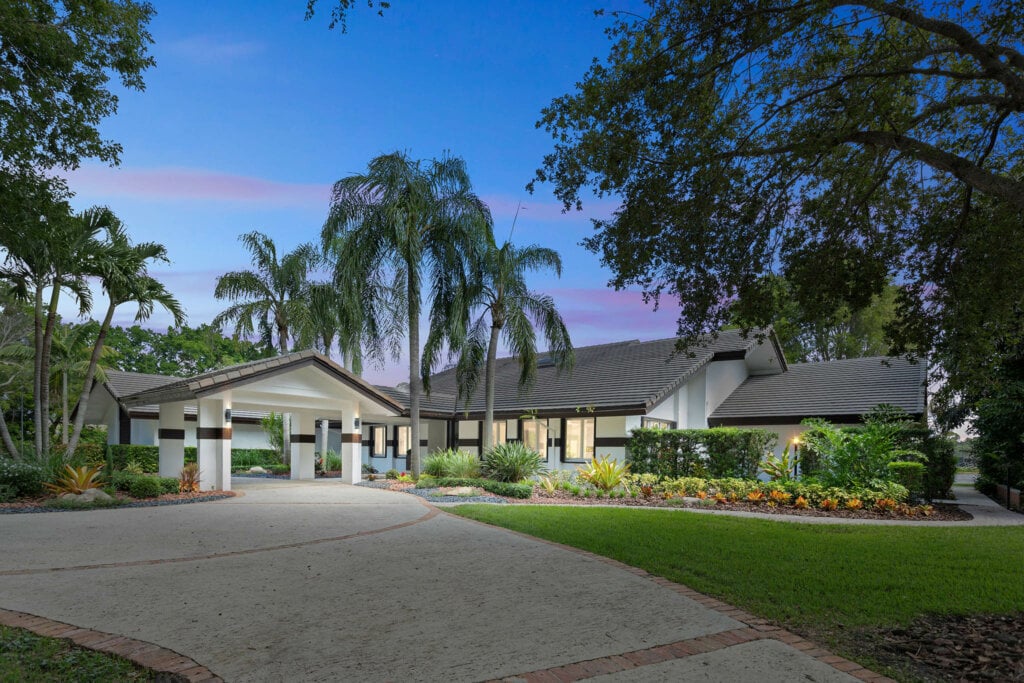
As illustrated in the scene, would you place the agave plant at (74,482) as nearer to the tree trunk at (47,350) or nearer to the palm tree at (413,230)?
the tree trunk at (47,350)

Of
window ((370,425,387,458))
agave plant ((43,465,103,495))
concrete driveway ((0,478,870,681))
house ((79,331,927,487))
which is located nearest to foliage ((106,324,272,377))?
house ((79,331,927,487))

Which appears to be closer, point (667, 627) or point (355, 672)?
point (355, 672)

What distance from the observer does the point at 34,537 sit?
9.88 meters

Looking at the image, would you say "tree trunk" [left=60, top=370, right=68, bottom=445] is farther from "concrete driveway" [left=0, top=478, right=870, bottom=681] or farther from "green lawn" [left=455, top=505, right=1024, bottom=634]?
"green lawn" [left=455, top=505, right=1024, bottom=634]

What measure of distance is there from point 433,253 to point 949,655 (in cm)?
1653

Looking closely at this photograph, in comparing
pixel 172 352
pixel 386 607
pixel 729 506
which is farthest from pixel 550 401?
pixel 172 352

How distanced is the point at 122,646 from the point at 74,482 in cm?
1190

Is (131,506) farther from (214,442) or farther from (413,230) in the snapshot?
(413,230)

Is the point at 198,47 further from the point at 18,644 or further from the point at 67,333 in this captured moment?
the point at 67,333

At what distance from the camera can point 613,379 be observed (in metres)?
24.1

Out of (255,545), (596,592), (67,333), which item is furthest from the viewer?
(67,333)

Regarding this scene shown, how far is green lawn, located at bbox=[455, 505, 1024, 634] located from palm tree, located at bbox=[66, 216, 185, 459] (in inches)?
450

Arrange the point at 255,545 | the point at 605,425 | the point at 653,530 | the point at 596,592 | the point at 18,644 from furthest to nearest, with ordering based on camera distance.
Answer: the point at 605,425 → the point at 653,530 → the point at 255,545 → the point at 596,592 → the point at 18,644

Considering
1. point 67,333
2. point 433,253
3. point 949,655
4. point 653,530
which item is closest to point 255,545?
point 653,530
